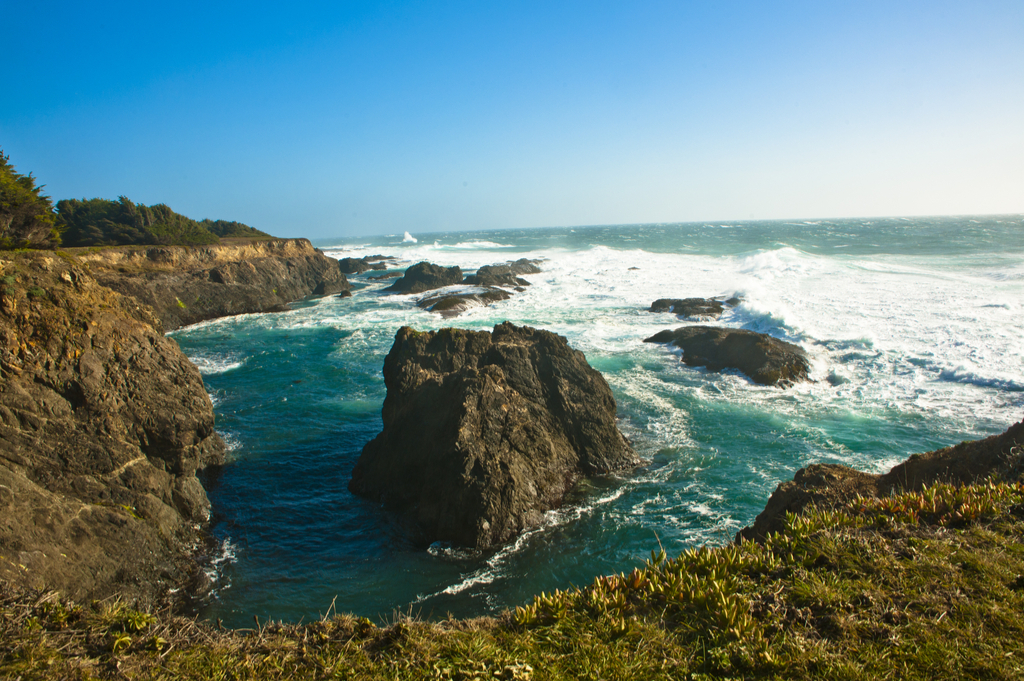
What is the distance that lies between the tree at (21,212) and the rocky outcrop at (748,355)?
24739mm

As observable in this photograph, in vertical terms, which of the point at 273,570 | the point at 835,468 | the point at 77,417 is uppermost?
the point at 77,417

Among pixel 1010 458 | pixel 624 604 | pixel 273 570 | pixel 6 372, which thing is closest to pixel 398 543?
pixel 273 570

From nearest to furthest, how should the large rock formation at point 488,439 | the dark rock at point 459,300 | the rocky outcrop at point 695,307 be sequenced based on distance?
the large rock formation at point 488,439, the rocky outcrop at point 695,307, the dark rock at point 459,300

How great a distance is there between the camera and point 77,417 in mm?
9281

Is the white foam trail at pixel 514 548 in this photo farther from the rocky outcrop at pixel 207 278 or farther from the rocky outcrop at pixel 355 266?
the rocky outcrop at pixel 355 266

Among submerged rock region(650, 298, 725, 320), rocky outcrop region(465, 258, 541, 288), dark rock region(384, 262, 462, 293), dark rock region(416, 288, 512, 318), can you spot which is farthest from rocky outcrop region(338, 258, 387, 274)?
submerged rock region(650, 298, 725, 320)

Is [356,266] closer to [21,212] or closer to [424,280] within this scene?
[424,280]

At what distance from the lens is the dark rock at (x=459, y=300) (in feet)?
112

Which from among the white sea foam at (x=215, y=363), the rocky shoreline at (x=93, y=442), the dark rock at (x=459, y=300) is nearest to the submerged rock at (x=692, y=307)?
the dark rock at (x=459, y=300)

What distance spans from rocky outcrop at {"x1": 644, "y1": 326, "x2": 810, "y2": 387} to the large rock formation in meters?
8.53

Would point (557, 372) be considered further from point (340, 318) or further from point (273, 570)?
point (340, 318)

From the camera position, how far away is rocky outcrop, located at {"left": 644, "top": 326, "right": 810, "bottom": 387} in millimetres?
19078

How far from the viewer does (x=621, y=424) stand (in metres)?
15.3

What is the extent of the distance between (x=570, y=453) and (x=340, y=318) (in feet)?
83.0
